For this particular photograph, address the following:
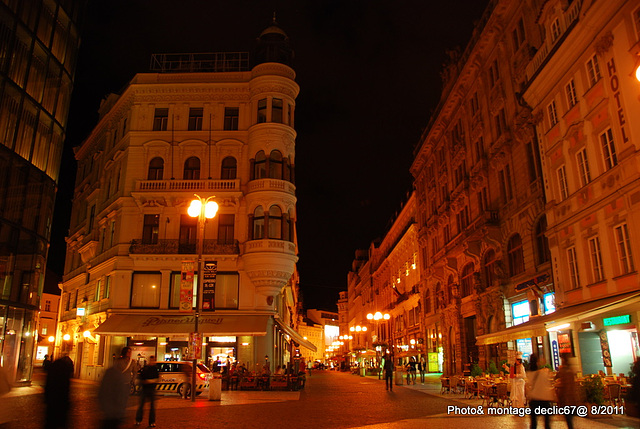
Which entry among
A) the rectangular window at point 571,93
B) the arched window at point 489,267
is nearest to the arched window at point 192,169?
the arched window at point 489,267

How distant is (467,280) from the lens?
38969mm

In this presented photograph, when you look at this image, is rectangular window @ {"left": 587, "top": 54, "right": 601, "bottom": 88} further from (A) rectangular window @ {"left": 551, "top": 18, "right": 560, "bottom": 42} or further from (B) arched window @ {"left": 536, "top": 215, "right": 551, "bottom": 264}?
(B) arched window @ {"left": 536, "top": 215, "right": 551, "bottom": 264}

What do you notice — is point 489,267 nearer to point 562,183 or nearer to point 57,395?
point 562,183

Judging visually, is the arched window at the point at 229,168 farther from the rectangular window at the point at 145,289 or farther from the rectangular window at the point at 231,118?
the rectangular window at the point at 145,289

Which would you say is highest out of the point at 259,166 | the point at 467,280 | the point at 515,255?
the point at 259,166

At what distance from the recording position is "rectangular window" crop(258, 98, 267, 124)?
3578 cm

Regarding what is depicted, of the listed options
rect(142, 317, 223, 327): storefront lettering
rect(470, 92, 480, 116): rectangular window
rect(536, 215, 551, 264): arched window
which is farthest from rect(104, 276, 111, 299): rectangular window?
rect(470, 92, 480, 116): rectangular window

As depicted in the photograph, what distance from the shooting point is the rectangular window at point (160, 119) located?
37250 mm

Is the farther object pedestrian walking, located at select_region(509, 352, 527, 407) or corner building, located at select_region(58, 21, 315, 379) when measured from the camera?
corner building, located at select_region(58, 21, 315, 379)

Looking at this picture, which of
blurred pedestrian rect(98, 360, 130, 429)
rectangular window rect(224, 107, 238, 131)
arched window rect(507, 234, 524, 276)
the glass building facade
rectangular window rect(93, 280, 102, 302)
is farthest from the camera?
rectangular window rect(93, 280, 102, 302)

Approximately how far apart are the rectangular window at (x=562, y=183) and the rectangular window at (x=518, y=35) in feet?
33.4

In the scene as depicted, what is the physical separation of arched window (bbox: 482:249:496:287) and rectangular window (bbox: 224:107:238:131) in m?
19.9

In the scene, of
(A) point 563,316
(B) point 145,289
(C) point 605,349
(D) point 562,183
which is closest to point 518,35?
(D) point 562,183

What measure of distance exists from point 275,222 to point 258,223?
3.82 ft
